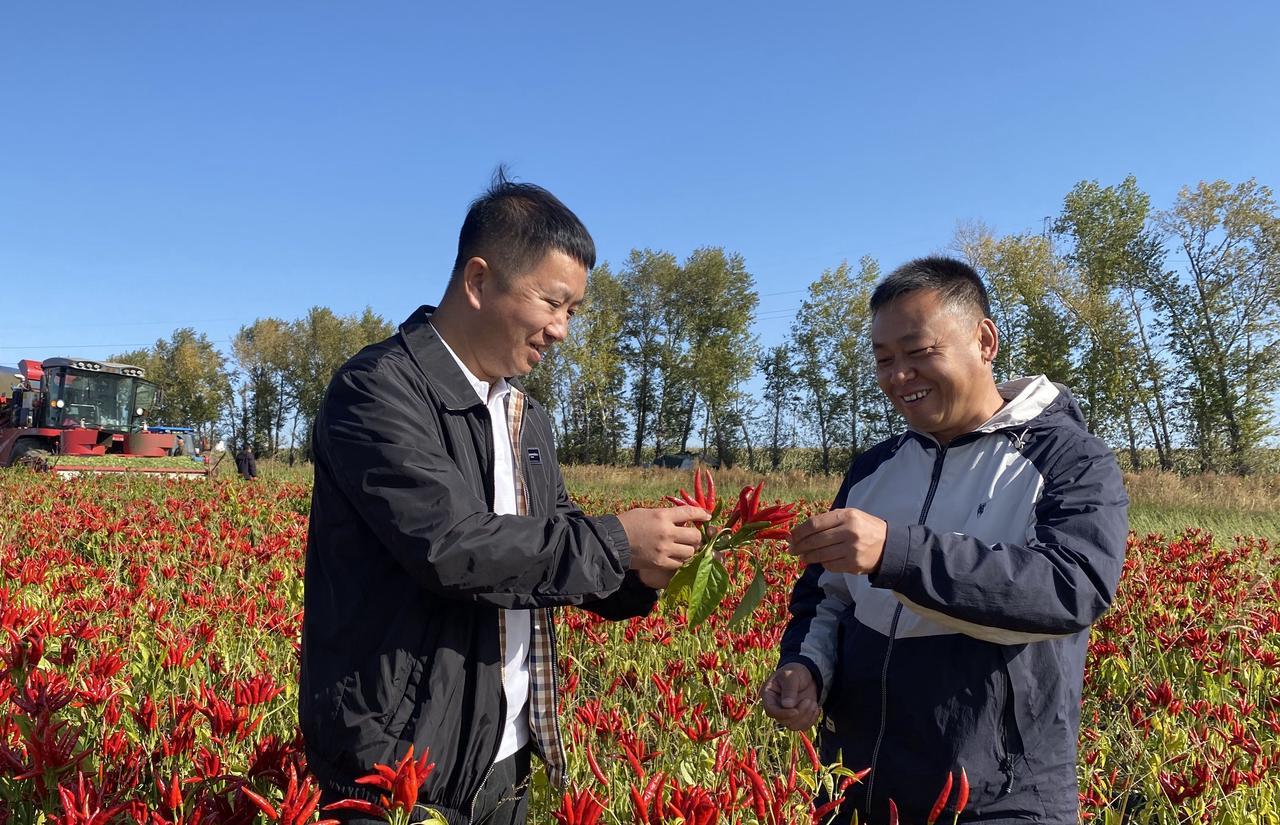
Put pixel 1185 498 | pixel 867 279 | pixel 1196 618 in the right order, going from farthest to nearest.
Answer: pixel 867 279, pixel 1185 498, pixel 1196 618

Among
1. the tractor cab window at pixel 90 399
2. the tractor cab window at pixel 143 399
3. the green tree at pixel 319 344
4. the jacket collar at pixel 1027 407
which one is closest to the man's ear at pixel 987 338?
the jacket collar at pixel 1027 407

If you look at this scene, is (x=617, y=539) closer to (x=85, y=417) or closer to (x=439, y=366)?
(x=439, y=366)

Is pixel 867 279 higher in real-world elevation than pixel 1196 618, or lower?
higher

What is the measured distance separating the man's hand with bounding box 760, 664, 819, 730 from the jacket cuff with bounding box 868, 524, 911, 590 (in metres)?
0.57

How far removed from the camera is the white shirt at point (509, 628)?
194 cm

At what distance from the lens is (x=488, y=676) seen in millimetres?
1801

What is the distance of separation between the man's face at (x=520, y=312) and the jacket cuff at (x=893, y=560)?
91 cm

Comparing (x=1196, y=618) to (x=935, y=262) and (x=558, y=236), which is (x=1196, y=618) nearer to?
(x=935, y=262)

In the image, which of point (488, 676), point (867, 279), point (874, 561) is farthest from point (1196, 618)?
point (867, 279)

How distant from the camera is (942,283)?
2170mm

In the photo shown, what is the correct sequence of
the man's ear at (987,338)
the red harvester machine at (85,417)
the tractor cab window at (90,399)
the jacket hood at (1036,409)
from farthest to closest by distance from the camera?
the tractor cab window at (90,399), the red harvester machine at (85,417), the man's ear at (987,338), the jacket hood at (1036,409)

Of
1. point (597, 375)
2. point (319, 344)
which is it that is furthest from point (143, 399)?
point (319, 344)

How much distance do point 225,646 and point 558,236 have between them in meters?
2.76

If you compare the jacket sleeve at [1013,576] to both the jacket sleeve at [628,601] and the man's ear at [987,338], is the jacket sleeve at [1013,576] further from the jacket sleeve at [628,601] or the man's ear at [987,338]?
the jacket sleeve at [628,601]
